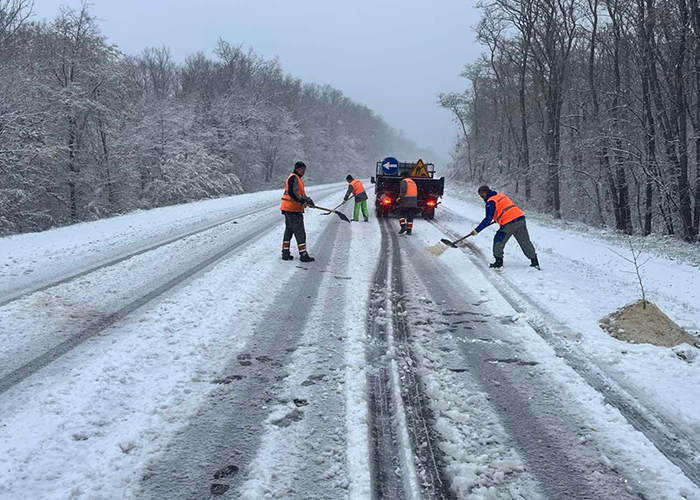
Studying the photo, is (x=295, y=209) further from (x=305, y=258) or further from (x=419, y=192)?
(x=419, y=192)

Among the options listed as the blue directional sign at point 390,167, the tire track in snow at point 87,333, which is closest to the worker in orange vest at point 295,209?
the tire track in snow at point 87,333

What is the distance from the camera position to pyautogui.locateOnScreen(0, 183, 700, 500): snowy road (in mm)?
2381

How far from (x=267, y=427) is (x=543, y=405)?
6.61 ft

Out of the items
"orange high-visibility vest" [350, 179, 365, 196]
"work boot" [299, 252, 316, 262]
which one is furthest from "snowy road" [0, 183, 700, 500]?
"orange high-visibility vest" [350, 179, 365, 196]

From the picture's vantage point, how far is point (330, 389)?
328cm

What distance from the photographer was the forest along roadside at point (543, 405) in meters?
2.46

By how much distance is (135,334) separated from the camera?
417 cm

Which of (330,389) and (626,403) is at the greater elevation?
(330,389)

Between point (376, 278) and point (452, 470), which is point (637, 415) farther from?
point (376, 278)

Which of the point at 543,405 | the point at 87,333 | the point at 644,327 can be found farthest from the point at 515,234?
the point at 87,333

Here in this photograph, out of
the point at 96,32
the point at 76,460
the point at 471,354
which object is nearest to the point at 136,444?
the point at 76,460

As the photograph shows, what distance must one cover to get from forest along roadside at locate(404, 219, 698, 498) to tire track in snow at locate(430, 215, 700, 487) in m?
0.08

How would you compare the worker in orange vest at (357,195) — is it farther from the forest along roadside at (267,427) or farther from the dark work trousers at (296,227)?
the forest along roadside at (267,427)

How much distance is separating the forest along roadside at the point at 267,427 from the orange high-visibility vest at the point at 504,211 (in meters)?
4.55
